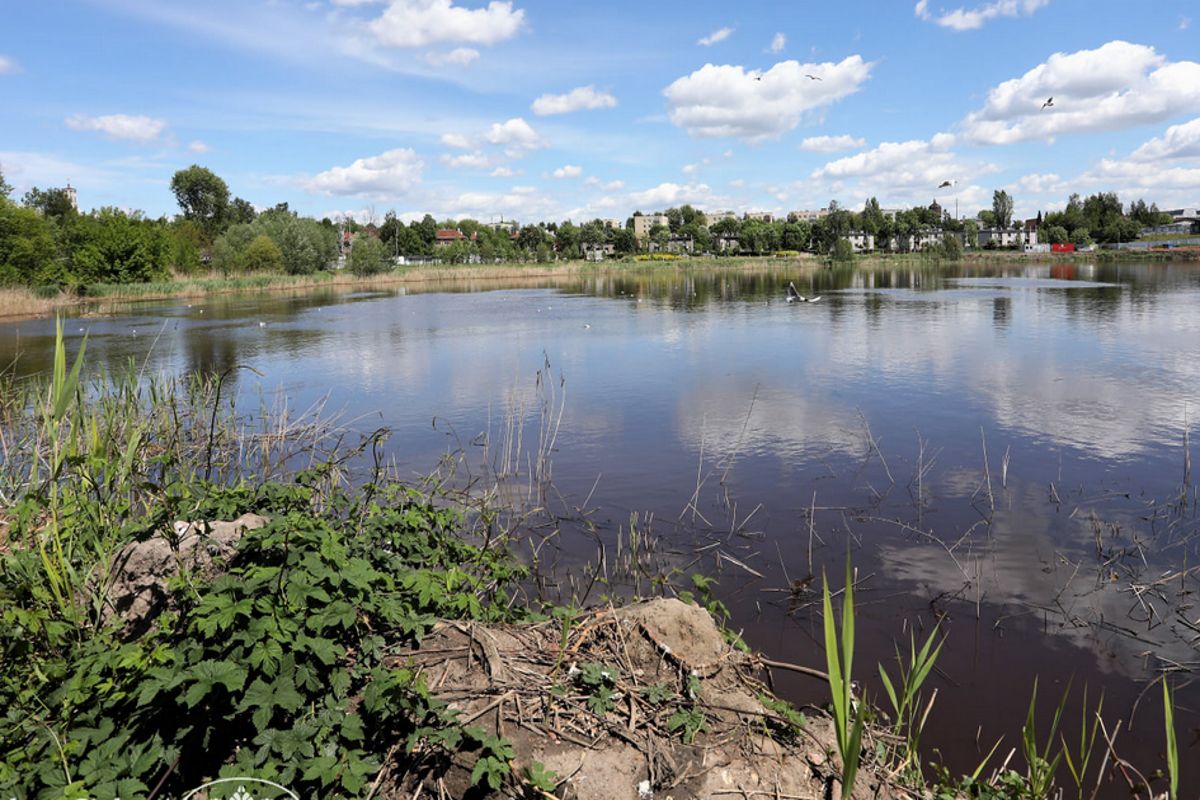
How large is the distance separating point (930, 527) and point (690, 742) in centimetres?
633

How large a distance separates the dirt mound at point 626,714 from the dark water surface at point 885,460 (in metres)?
1.88

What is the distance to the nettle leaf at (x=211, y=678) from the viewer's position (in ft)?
9.87

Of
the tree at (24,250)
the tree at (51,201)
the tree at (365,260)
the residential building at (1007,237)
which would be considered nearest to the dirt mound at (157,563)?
the tree at (24,250)

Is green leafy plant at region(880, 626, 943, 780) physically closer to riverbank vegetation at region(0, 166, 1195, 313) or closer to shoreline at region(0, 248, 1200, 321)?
shoreline at region(0, 248, 1200, 321)

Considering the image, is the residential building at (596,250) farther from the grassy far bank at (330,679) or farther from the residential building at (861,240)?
the grassy far bank at (330,679)

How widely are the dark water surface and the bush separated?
42.7m

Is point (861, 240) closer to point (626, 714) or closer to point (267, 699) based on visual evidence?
point (626, 714)

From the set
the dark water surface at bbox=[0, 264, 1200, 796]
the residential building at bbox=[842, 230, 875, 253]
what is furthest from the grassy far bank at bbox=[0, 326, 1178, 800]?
the residential building at bbox=[842, 230, 875, 253]

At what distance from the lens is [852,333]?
1093 inches

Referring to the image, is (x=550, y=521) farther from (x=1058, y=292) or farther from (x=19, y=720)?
(x=1058, y=292)

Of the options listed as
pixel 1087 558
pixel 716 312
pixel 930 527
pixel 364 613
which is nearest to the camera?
pixel 364 613

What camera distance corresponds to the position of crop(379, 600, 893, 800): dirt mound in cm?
345

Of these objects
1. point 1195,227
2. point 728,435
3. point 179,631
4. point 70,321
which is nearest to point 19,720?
point 179,631

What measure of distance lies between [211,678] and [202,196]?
422ft
